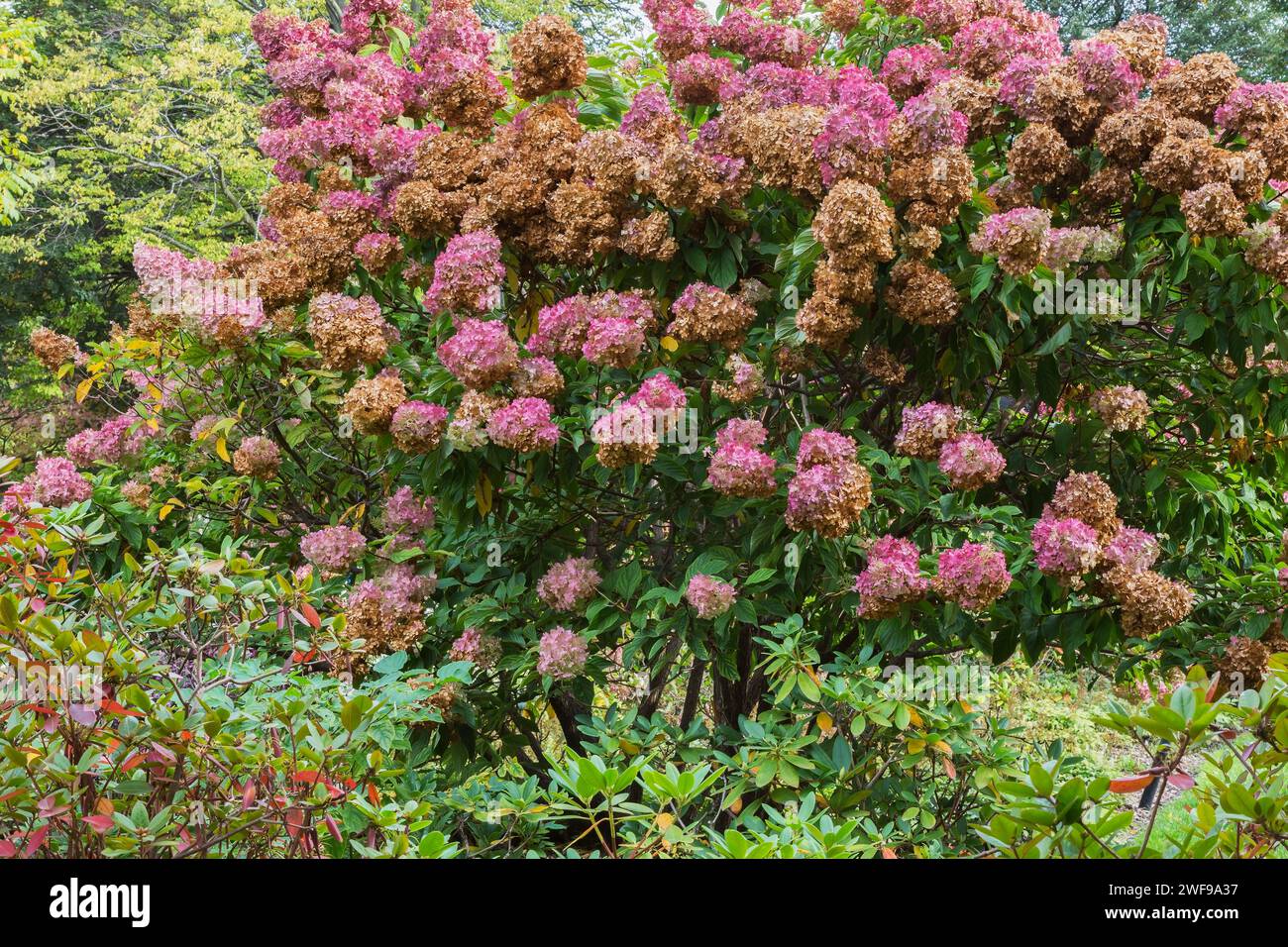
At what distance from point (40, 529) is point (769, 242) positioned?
1.96 metres

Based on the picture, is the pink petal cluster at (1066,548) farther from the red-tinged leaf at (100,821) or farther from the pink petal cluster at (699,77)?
the red-tinged leaf at (100,821)

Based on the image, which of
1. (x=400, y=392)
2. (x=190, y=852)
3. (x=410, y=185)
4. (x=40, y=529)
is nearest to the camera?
(x=190, y=852)

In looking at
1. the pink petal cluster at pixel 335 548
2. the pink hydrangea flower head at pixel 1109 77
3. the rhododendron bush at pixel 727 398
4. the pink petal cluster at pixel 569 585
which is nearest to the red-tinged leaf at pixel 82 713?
the rhododendron bush at pixel 727 398

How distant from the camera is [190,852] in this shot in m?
1.76

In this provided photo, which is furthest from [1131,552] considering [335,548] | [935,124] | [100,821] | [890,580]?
[100,821]

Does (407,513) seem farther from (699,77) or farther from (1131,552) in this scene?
(1131,552)

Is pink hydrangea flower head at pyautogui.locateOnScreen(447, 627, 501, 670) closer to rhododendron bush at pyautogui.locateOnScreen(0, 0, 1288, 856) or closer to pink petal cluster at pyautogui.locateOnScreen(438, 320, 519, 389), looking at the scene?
rhododendron bush at pyautogui.locateOnScreen(0, 0, 1288, 856)

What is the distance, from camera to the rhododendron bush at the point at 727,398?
110 inches

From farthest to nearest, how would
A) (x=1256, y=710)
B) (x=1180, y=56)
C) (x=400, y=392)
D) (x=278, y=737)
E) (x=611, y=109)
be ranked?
1. (x=1180, y=56)
2. (x=611, y=109)
3. (x=400, y=392)
4. (x=278, y=737)
5. (x=1256, y=710)

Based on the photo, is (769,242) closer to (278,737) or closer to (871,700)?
(871,700)

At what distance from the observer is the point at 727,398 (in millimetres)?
3162

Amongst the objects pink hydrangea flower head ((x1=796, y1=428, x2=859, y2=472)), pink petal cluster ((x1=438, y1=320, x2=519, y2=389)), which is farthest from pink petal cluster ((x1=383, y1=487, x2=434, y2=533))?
pink hydrangea flower head ((x1=796, y1=428, x2=859, y2=472))

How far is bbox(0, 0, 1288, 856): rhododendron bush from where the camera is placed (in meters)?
2.79
